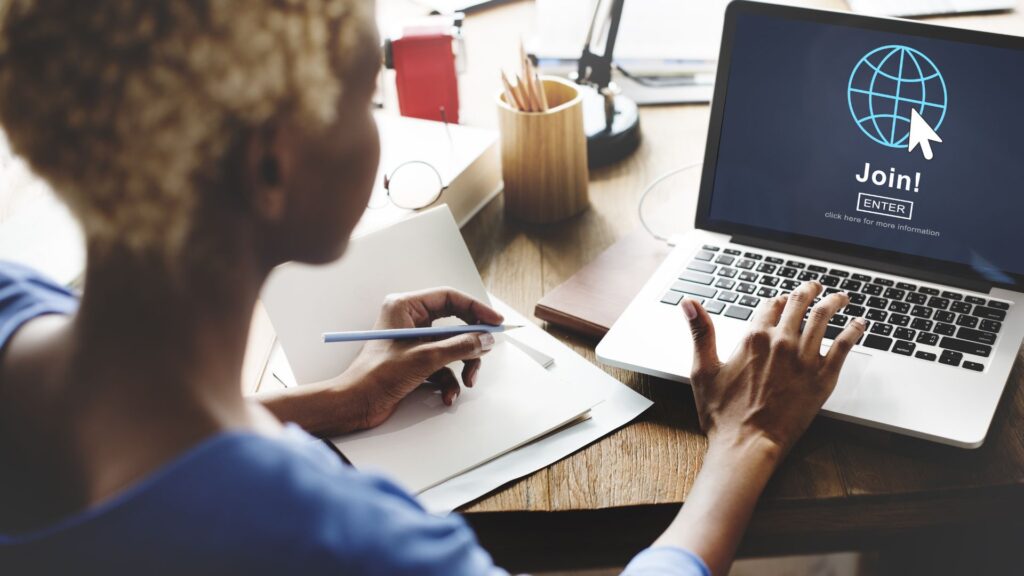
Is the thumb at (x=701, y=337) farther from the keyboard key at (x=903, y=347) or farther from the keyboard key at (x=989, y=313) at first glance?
the keyboard key at (x=989, y=313)

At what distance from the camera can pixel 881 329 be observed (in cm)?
91

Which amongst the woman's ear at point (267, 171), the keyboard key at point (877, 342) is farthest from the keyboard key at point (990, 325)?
the woman's ear at point (267, 171)

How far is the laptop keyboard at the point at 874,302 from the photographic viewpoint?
2.92ft

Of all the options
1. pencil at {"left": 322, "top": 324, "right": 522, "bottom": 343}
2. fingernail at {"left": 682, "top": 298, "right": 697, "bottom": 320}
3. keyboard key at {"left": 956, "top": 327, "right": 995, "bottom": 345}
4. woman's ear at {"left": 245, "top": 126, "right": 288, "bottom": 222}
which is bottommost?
keyboard key at {"left": 956, "top": 327, "right": 995, "bottom": 345}

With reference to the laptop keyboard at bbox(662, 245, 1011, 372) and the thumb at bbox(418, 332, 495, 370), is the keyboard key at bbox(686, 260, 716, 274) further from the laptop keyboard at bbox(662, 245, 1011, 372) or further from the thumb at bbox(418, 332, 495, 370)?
the thumb at bbox(418, 332, 495, 370)

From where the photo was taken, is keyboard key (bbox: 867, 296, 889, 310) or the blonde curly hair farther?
keyboard key (bbox: 867, 296, 889, 310)

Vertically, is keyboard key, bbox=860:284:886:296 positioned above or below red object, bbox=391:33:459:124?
below

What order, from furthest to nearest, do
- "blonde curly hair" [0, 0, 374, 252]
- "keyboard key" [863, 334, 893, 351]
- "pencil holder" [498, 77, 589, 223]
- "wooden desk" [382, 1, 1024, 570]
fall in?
"pencil holder" [498, 77, 589, 223] < "keyboard key" [863, 334, 893, 351] < "wooden desk" [382, 1, 1024, 570] < "blonde curly hair" [0, 0, 374, 252]

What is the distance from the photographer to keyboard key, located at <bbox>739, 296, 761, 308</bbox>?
974 millimetres

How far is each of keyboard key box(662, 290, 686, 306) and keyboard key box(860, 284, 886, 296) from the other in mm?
203

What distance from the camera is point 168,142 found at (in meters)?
0.44

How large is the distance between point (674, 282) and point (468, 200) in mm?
365

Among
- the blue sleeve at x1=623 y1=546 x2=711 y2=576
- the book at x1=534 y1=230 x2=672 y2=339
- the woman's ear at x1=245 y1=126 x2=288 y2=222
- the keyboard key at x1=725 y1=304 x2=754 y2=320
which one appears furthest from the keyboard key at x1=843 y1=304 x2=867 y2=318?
the woman's ear at x1=245 y1=126 x2=288 y2=222

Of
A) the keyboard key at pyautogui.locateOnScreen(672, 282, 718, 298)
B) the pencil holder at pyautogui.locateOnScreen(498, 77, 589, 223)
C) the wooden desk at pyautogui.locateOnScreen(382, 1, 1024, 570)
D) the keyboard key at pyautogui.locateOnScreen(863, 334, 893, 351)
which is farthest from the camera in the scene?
the pencil holder at pyautogui.locateOnScreen(498, 77, 589, 223)
